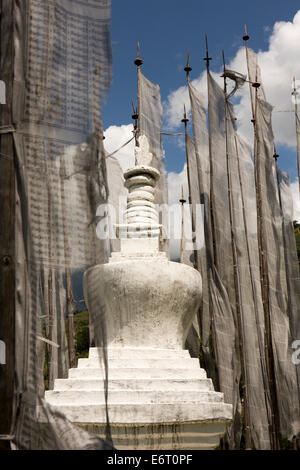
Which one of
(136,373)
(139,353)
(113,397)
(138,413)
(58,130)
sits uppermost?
(58,130)

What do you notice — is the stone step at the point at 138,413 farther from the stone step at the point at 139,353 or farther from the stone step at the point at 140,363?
the stone step at the point at 139,353

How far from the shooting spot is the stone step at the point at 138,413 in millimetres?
4059

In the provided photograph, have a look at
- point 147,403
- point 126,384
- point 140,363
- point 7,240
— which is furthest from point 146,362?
point 7,240

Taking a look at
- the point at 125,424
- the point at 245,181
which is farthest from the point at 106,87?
the point at 245,181

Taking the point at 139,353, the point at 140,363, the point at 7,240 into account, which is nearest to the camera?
the point at 7,240

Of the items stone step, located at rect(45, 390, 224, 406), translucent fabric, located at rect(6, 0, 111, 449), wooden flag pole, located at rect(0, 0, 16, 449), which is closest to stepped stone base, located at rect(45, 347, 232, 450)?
stone step, located at rect(45, 390, 224, 406)

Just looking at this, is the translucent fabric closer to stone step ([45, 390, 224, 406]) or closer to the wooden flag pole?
the wooden flag pole

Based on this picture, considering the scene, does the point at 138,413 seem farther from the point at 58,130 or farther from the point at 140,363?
the point at 58,130

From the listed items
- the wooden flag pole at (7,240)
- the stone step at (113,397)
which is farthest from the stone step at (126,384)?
the wooden flag pole at (7,240)

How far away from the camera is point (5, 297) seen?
2535 millimetres

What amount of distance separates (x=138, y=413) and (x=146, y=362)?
27.4 inches

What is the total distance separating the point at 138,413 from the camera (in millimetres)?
4117

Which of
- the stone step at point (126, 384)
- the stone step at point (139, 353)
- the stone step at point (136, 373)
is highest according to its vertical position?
the stone step at point (139, 353)

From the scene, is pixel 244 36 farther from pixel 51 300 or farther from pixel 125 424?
pixel 125 424
